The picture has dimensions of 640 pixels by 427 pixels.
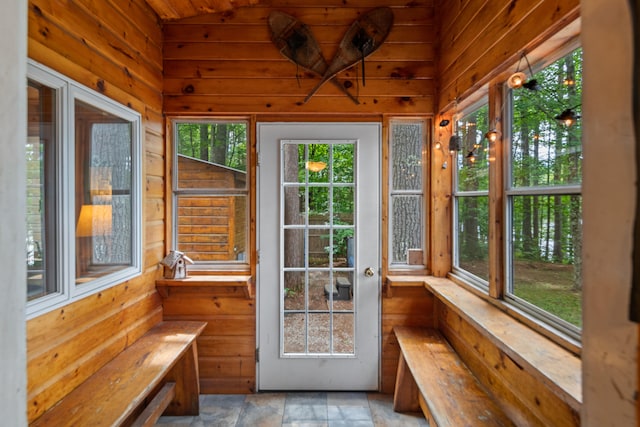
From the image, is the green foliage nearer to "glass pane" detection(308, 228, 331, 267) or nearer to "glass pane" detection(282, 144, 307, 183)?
"glass pane" detection(282, 144, 307, 183)

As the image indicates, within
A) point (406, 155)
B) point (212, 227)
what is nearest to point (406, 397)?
point (406, 155)

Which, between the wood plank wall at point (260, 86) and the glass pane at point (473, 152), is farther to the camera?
the wood plank wall at point (260, 86)

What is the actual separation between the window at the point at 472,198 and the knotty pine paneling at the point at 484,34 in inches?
8.4

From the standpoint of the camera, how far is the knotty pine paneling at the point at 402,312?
8.23 ft

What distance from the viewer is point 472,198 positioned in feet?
7.12

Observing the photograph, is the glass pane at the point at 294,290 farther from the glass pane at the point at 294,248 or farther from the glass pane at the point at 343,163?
the glass pane at the point at 343,163

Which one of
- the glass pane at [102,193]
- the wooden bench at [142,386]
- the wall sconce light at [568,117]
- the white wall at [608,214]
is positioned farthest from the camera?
the glass pane at [102,193]

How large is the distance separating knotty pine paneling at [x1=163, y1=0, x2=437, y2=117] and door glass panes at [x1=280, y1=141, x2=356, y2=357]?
1.22 ft

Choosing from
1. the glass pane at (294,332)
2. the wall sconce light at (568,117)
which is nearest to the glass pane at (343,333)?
the glass pane at (294,332)

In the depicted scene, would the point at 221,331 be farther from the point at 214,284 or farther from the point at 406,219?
the point at 406,219

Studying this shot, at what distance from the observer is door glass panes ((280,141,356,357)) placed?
2529 millimetres

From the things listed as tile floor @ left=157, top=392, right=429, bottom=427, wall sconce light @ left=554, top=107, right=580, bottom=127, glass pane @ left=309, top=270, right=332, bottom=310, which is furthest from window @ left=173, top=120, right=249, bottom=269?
wall sconce light @ left=554, top=107, right=580, bottom=127

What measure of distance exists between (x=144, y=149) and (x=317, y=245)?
55.2 inches

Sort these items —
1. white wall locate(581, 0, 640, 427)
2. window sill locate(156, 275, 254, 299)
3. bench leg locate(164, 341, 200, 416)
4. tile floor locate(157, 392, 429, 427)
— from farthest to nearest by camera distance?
1. window sill locate(156, 275, 254, 299)
2. bench leg locate(164, 341, 200, 416)
3. tile floor locate(157, 392, 429, 427)
4. white wall locate(581, 0, 640, 427)
